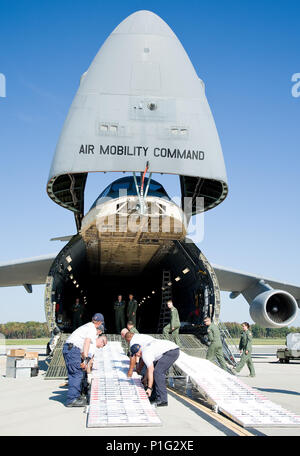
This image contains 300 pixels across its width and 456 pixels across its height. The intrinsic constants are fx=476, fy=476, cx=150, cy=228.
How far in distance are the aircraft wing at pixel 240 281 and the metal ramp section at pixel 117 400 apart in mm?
8358

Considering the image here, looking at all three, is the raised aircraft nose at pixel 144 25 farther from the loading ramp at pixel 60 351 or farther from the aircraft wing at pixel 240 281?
the aircraft wing at pixel 240 281

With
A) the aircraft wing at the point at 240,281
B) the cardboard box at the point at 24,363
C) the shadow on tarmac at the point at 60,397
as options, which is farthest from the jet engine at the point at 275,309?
→ the shadow on tarmac at the point at 60,397

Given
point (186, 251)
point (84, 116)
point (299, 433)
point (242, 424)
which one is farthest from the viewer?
point (186, 251)

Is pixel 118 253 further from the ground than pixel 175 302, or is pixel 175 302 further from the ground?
pixel 118 253

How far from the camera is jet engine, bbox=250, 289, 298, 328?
13797mm

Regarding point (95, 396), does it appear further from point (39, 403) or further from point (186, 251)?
point (186, 251)

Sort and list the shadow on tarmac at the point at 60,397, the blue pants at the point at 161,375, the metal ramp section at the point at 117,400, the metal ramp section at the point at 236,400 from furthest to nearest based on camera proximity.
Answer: the shadow on tarmac at the point at 60,397, the blue pants at the point at 161,375, the metal ramp section at the point at 236,400, the metal ramp section at the point at 117,400

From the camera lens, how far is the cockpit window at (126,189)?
11.8m

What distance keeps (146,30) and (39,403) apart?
323 inches

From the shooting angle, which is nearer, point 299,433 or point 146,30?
point 299,433

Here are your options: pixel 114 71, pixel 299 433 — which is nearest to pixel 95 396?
pixel 299 433

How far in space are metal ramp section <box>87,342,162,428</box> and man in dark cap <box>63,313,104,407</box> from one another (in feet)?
0.86

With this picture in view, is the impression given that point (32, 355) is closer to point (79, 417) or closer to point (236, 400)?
point (79, 417)

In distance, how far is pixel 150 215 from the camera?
11055 millimetres
